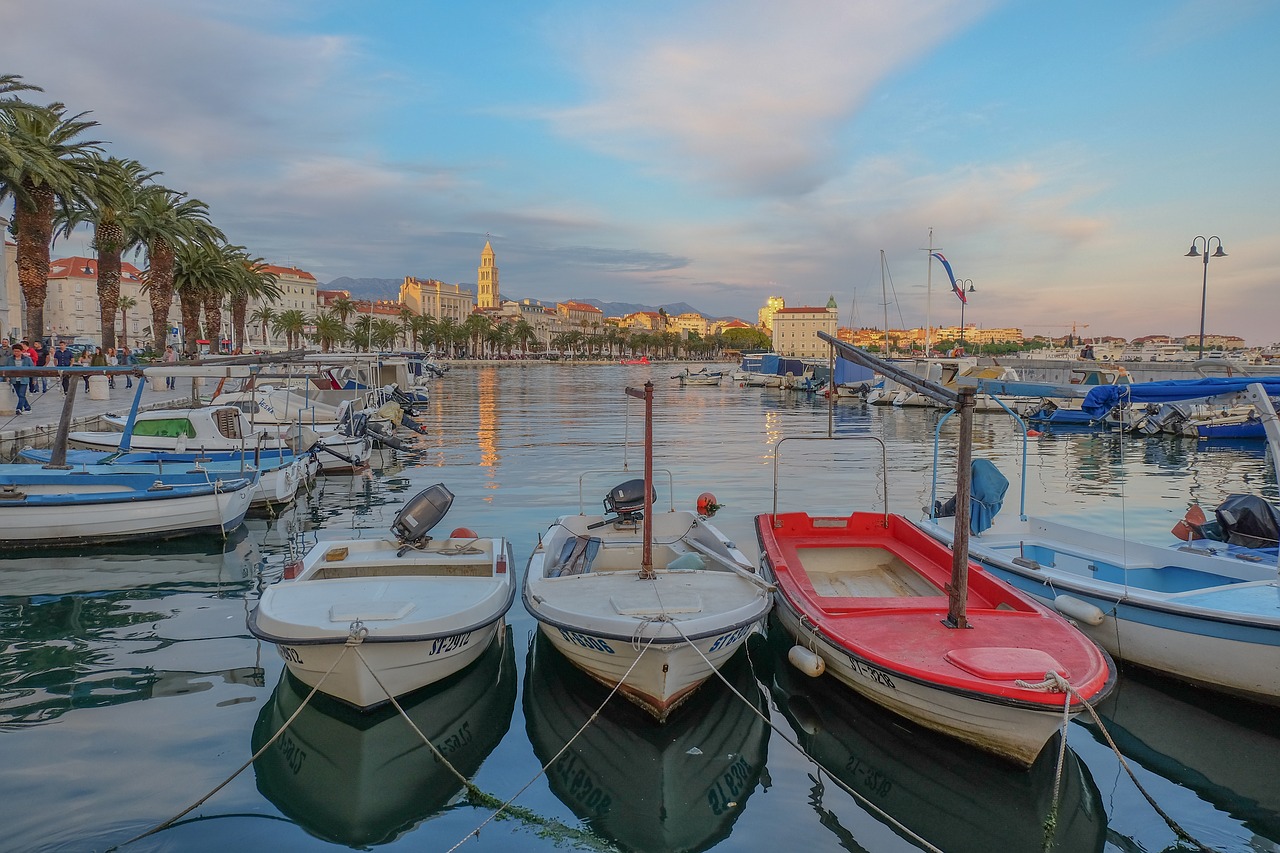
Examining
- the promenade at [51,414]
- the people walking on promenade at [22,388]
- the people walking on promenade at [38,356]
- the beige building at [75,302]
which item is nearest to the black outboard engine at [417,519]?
the promenade at [51,414]

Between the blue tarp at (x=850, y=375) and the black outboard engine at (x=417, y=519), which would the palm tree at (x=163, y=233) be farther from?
the blue tarp at (x=850, y=375)

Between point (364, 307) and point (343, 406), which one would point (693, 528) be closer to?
point (343, 406)

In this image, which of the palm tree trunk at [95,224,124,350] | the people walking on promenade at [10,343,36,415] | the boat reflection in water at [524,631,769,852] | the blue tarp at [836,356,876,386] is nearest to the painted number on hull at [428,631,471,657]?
the boat reflection in water at [524,631,769,852]

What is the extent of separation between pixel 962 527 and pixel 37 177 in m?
33.2

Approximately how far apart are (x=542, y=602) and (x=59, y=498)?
1068 centimetres

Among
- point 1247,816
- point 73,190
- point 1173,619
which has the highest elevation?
point 73,190

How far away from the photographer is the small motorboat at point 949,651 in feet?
21.4

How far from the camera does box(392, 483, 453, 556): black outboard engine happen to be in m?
10.5

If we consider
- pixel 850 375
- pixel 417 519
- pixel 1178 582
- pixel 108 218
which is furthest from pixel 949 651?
pixel 850 375

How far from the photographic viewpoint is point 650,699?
7.66m

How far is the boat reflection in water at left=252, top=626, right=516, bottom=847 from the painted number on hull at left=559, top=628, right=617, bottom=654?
115 cm

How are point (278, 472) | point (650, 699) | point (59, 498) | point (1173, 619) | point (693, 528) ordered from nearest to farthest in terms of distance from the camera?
point (650, 699) → point (1173, 619) → point (693, 528) → point (59, 498) → point (278, 472)

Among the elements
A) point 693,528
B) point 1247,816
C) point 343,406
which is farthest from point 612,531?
point 343,406

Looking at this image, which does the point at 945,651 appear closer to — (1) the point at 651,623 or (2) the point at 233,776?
(1) the point at 651,623
